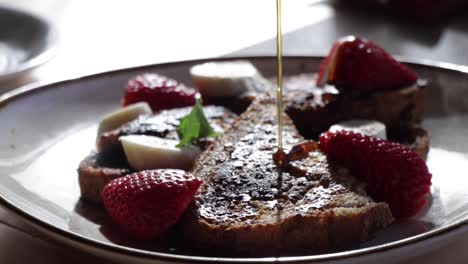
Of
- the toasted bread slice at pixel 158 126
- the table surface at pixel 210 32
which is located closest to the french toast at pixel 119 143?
the toasted bread slice at pixel 158 126

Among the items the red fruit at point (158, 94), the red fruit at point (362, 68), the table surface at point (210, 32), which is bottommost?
the table surface at point (210, 32)

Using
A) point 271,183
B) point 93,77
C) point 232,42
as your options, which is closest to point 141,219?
point 271,183

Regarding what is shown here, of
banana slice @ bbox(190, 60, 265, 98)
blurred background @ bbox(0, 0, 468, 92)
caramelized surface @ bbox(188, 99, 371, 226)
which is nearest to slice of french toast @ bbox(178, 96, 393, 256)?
caramelized surface @ bbox(188, 99, 371, 226)

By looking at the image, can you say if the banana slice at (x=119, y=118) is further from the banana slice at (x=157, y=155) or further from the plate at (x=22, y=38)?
the plate at (x=22, y=38)

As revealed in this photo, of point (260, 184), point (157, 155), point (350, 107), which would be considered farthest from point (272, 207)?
point (350, 107)

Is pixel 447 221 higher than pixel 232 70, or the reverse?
pixel 232 70

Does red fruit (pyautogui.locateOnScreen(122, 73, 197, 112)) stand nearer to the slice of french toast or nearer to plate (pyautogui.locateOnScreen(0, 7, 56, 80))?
the slice of french toast

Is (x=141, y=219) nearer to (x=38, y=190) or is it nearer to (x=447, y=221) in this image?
(x=38, y=190)
